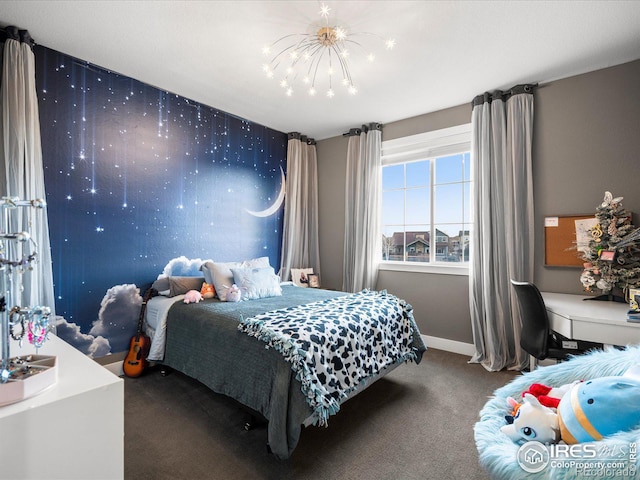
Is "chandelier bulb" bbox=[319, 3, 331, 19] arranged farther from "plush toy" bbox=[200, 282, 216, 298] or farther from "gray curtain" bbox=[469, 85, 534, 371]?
"plush toy" bbox=[200, 282, 216, 298]

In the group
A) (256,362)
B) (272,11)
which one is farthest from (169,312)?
(272,11)

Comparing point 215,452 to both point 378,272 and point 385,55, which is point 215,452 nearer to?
point 378,272

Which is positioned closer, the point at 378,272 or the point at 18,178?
the point at 18,178

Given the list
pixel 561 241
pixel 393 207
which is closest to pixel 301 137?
pixel 393 207

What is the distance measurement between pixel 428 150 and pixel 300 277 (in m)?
2.30

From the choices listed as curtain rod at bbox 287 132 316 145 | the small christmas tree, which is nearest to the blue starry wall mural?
curtain rod at bbox 287 132 316 145

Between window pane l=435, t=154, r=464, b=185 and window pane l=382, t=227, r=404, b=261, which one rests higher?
window pane l=435, t=154, r=464, b=185

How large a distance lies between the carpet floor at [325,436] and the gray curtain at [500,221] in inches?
18.8

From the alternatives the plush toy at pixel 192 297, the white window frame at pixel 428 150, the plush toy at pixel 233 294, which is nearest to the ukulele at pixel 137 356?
the plush toy at pixel 192 297

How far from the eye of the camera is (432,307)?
3.68 meters

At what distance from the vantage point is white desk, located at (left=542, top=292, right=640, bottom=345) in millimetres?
1863

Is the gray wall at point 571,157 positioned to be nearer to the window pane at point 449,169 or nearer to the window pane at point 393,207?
the window pane at point 449,169

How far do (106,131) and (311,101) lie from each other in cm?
200

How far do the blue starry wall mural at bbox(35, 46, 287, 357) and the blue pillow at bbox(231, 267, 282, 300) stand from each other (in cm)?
74
